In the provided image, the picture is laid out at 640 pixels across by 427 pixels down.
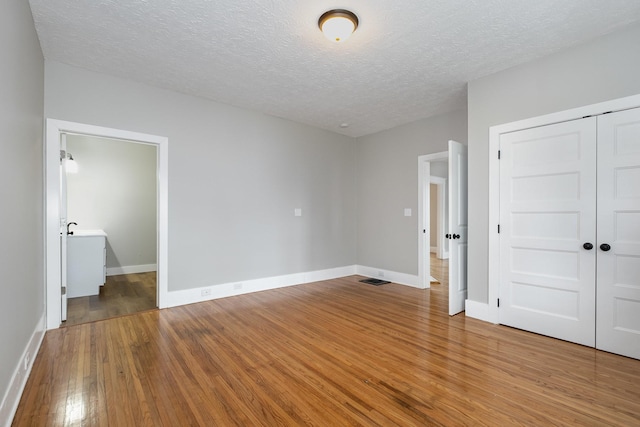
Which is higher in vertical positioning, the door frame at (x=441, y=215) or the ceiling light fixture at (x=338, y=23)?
the ceiling light fixture at (x=338, y=23)

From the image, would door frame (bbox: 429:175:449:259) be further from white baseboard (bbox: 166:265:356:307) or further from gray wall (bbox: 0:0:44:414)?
gray wall (bbox: 0:0:44:414)

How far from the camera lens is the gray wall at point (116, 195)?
5672 millimetres

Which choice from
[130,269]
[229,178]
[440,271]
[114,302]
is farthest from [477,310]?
[130,269]

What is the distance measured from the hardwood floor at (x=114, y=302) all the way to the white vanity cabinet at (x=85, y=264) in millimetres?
165

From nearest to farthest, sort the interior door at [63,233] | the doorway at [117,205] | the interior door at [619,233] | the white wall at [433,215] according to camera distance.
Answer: the interior door at [619,233]
the interior door at [63,233]
the doorway at [117,205]
the white wall at [433,215]

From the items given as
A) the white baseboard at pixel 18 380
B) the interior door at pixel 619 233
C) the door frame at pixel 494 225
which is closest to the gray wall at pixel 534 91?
the door frame at pixel 494 225

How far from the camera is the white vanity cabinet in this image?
4.40 meters

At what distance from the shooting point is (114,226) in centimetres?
601

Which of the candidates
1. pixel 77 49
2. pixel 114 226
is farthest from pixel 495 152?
pixel 114 226

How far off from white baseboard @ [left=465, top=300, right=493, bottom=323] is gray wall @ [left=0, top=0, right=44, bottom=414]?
410 cm

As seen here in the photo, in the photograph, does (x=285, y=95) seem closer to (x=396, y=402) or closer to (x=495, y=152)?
(x=495, y=152)

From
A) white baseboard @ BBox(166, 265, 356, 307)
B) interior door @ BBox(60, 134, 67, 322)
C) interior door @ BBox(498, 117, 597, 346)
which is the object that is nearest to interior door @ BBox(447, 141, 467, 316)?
interior door @ BBox(498, 117, 597, 346)

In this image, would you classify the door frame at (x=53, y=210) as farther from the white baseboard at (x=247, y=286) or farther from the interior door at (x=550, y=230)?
the interior door at (x=550, y=230)

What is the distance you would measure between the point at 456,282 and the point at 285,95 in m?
3.32
